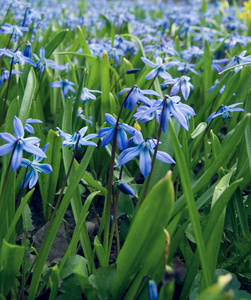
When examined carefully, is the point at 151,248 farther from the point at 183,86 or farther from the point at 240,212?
A: the point at 183,86

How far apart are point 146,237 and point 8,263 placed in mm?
412

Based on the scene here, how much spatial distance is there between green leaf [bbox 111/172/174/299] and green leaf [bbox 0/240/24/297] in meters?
0.30

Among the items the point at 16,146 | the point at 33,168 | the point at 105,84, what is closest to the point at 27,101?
the point at 33,168

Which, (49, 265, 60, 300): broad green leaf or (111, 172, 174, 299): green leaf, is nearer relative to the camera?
(111, 172, 174, 299): green leaf

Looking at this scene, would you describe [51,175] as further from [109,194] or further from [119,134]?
[119,134]

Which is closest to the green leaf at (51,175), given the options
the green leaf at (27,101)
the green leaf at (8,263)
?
the green leaf at (27,101)

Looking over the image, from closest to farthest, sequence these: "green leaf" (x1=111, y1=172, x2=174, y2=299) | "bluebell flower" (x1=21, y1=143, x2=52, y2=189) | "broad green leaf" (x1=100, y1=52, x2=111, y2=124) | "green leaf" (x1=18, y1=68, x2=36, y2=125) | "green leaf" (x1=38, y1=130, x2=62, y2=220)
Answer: "green leaf" (x1=111, y1=172, x2=174, y2=299), "bluebell flower" (x1=21, y1=143, x2=52, y2=189), "green leaf" (x1=18, y1=68, x2=36, y2=125), "green leaf" (x1=38, y1=130, x2=62, y2=220), "broad green leaf" (x1=100, y1=52, x2=111, y2=124)

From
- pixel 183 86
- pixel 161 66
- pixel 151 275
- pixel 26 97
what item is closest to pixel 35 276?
pixel 151 275

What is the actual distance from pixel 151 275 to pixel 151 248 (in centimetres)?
13

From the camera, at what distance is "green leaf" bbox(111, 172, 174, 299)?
0.96 metres

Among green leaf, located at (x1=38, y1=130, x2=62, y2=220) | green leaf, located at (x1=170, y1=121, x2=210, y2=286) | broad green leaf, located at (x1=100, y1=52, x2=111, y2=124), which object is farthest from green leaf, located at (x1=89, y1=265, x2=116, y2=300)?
broad green leaf, located at (x1=100, y1=52, x2=111, y2=124)

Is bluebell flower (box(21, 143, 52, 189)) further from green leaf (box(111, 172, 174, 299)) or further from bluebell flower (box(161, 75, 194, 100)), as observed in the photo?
bluebell flower (box(161, 75, 194, 100))

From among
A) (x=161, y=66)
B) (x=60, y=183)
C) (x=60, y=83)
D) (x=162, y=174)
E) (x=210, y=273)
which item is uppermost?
(x=161, y=66)

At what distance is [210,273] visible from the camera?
110 cm
